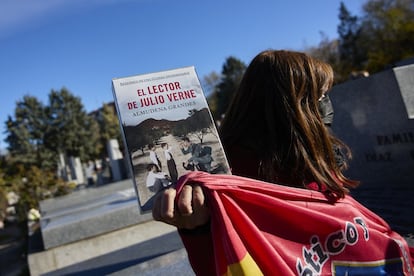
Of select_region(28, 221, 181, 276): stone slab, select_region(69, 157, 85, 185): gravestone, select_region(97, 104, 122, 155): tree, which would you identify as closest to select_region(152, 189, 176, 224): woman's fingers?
select_region(28, 221, 181, 276): stone slab

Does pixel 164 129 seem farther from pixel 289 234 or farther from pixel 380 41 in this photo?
pixel 380 41

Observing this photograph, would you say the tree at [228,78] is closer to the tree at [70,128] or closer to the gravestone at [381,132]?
the tree at [70,128]

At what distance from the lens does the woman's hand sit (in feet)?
4.03

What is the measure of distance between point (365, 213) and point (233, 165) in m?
0.65

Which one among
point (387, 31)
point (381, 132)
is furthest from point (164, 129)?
point (387, 31)

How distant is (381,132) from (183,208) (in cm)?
602

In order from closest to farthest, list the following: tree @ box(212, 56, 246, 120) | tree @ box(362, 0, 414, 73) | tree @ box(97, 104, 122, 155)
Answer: tree @ box(362, 0, 414, 73), tree @ box(97, 104, 122, 155), tree @ box(212, 56, 246, 120)

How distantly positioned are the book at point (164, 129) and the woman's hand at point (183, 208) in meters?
0.18

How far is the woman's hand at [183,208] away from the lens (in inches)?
48.4

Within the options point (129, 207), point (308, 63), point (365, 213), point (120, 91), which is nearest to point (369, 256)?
point (365, 213)

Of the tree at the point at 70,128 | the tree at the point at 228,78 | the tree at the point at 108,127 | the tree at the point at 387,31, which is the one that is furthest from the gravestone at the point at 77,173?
the tree at the point at 387,31

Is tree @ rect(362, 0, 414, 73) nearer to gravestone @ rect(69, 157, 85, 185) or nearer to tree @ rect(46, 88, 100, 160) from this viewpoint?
gravestone @ rect(69, 157, 85, 185)

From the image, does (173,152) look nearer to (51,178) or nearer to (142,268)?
(142,268)

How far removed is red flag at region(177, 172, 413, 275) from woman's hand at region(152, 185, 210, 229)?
3cm
